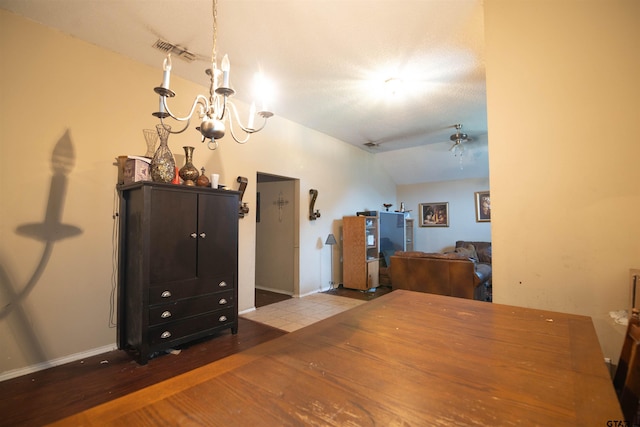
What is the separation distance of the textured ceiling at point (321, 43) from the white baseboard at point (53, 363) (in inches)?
104

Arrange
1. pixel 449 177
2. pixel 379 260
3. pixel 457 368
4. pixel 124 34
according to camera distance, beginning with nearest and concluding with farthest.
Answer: pixel 457 368 → pixel 124 34 → pixel 379 260 → pixel 449 177

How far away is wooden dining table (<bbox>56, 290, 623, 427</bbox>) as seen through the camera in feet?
1.85

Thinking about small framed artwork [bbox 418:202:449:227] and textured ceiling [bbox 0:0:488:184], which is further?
small framed artwork [bbox 418:202:449:227]

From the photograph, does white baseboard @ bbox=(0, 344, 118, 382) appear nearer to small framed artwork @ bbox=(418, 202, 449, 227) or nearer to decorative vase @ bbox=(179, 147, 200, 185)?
decorative vase @ bbox=(179, 147, 200, 185)

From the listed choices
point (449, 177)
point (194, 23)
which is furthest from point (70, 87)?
point (449, 177)

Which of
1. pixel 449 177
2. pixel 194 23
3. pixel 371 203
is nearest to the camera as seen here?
pixel 194 23

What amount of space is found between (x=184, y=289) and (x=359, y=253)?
3077 mm

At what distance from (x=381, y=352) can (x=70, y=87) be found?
3.07 m

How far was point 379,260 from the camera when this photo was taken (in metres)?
5.37

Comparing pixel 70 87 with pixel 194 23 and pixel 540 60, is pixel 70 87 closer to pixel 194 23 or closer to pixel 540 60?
pixel 194 23

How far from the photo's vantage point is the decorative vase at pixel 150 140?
273 centimetres

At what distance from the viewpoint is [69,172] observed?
2.31m

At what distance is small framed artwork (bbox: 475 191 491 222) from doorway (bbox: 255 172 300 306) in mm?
4359

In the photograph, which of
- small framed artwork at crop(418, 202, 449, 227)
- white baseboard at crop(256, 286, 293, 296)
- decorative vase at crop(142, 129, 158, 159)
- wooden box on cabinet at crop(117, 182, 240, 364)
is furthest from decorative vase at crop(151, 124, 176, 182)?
small framed artwork at crop(418, 202, 449, 227)
